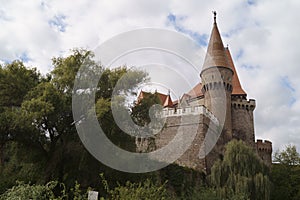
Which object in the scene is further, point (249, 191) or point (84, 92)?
point (249, 191)

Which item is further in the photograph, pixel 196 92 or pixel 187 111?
pixel 196 92

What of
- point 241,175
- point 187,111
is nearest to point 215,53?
point 187,111

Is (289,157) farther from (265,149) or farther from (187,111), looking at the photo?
(187,111)

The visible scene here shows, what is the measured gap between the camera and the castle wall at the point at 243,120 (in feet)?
111

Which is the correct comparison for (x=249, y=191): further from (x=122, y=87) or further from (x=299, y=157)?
(x=299, y=157)

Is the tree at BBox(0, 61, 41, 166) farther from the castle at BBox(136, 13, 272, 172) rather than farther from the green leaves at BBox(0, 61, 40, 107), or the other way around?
the castle at BBox(136, 13, 272, 172)

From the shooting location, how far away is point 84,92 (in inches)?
706

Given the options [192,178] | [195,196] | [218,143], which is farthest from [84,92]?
[218,143]

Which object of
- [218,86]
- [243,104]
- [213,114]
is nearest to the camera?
[213,114]

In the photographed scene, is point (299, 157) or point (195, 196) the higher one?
point (299, 157)

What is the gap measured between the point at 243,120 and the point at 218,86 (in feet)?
16.1

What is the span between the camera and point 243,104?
114 ft

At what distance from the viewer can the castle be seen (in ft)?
83.9

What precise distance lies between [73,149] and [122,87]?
3.92m
